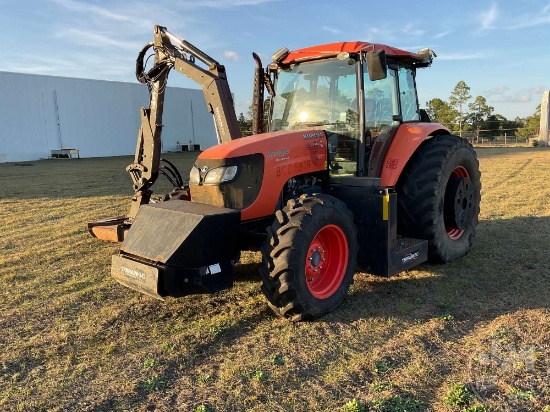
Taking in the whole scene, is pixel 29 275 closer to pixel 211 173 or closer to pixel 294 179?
pixel 211 173

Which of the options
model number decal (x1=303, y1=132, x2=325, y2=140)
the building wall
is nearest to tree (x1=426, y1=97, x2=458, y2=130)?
the building wall

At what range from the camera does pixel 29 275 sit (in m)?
5.32

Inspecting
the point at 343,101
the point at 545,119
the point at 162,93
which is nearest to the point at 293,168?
the point at 343,101

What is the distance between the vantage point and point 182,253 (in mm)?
3508

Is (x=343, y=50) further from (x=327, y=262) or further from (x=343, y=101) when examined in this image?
(x=327, y=262)

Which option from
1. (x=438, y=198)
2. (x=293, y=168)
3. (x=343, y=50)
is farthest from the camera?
(x=438, y=198)

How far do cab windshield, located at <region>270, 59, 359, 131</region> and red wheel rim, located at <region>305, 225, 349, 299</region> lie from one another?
1.38 meters

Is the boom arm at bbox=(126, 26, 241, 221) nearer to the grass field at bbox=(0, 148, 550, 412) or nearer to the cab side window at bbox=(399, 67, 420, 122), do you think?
the grass field at bbox=(0, 148, 550, 412)

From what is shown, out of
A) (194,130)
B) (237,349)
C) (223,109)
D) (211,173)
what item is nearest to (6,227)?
(223,109)

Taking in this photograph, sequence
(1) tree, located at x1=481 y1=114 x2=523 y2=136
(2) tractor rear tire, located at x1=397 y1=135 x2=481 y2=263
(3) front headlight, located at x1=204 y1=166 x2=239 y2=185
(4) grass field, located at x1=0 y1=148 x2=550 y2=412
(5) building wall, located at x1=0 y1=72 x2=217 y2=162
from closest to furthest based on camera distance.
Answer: (4) grass field, located at x1=0 y1=148 x2=550 y2=412 → (3) front headlight, located at x1=204 y1=166 x2=239 y2=185 → (2) tractor rear tire, located at x1=397 y1=135 x2=481 y2=263 → (5) building wall, located at x1=0 y1=72 x2=217 y2=162 → (1) tree, located at x1=481 y1=114 x2=523 y2=136

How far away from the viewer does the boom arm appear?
5.36 metres

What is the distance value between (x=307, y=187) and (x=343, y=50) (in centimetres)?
151

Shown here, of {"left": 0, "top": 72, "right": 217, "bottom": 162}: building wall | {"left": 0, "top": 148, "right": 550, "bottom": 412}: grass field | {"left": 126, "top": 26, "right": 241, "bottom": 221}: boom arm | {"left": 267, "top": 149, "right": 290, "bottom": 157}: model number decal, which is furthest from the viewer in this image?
{"left": 0, "top": 72, "right": 217, "bottom": 162}: building wall

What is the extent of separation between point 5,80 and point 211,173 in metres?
30.0
